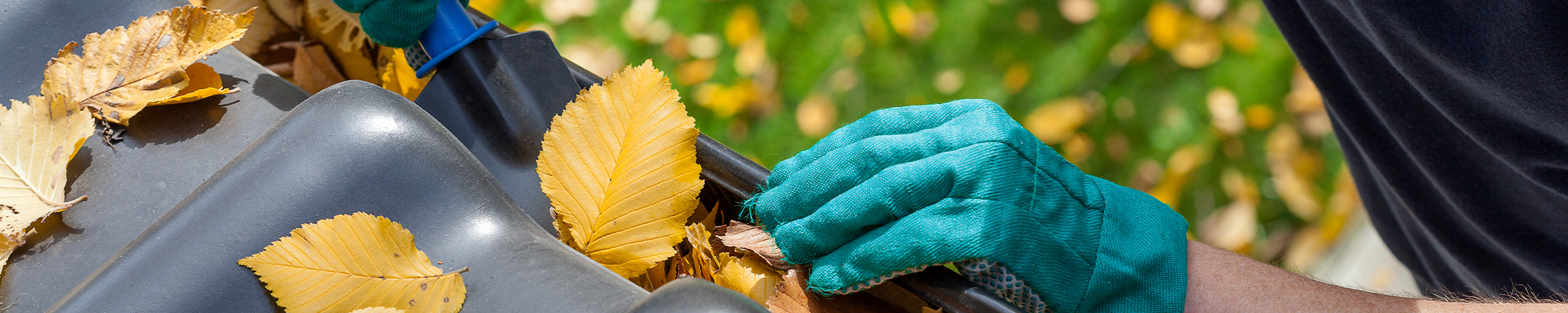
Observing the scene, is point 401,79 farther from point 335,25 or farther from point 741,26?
point 741,26

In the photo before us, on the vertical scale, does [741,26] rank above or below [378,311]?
below

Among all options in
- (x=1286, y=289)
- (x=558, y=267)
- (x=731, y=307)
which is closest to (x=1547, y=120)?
(x=1286, y=289)

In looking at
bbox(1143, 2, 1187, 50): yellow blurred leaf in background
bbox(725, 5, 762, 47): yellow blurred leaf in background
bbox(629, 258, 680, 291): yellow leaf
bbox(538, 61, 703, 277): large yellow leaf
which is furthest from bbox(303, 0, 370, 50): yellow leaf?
bbox(1143, 2, 1187, 50): yellow blurred leaf in background

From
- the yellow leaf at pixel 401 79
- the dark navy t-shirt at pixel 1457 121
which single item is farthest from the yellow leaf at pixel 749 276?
the dark navy t-shirt at pixel 1457 121

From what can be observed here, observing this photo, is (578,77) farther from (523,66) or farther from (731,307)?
(731,307)

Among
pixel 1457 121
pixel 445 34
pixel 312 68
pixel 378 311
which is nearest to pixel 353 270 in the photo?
pixel 378 311
